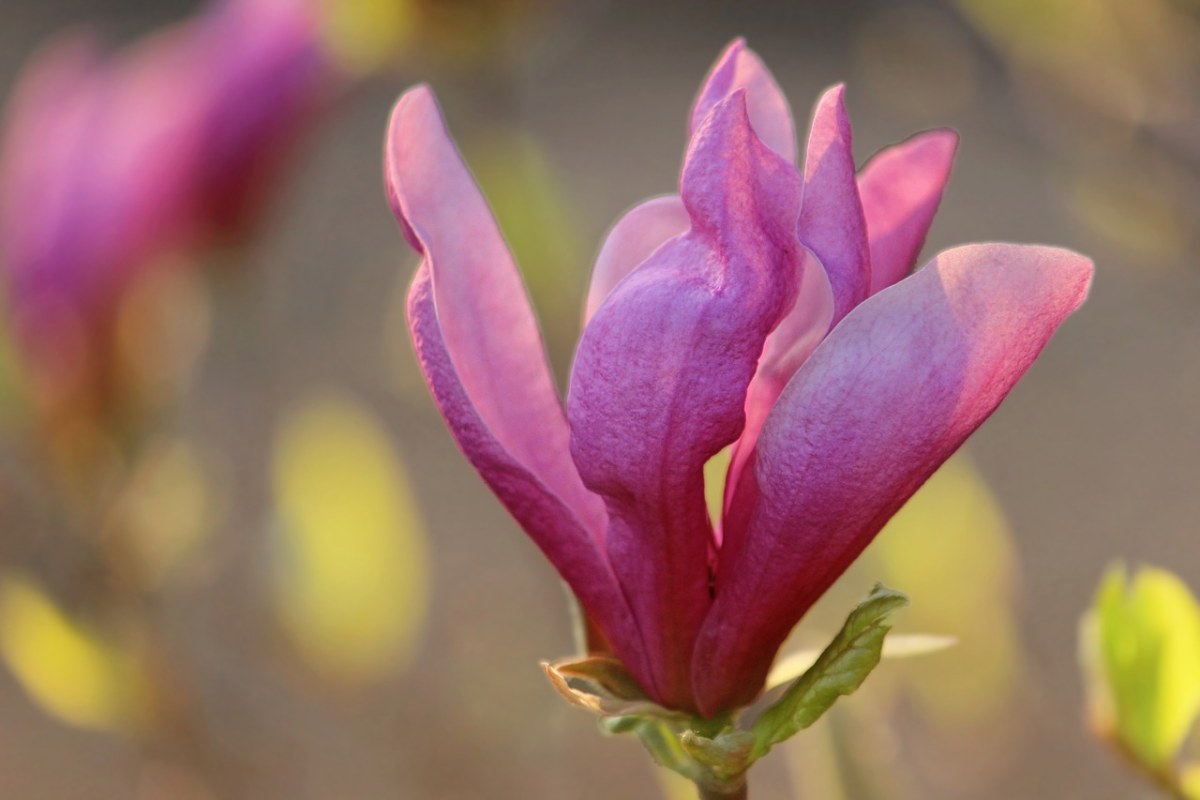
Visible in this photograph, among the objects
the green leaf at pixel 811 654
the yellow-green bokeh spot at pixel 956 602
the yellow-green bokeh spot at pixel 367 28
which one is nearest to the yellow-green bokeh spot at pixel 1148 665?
the green leaf at pixel 811 654

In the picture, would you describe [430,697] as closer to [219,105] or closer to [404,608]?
[404,608]

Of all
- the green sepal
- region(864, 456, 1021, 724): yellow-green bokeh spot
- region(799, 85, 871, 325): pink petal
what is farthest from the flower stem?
region(864, 456, 1021, 724): yellow-green bokeh spot

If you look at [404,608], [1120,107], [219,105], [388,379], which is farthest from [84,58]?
[388,379]

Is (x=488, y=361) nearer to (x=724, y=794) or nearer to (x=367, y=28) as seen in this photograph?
(x=724, y=794)

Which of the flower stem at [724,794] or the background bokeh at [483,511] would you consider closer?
the flower stem at [724,794]

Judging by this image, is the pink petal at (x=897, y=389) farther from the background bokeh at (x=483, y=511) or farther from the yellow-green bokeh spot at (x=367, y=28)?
the yellow-green bokeh spot at (x=367, y=28)

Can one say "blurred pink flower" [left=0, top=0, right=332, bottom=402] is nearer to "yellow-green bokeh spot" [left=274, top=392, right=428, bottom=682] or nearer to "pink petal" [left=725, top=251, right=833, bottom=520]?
"yellow-green bokeh spot" [left=274, top=392, right=428, bottom=682]
